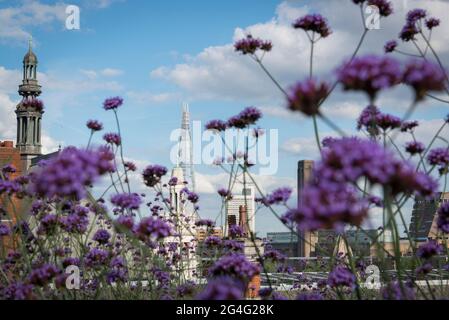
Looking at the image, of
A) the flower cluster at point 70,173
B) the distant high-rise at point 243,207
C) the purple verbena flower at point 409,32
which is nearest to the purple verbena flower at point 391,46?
the purple verbena flower at point 409,32

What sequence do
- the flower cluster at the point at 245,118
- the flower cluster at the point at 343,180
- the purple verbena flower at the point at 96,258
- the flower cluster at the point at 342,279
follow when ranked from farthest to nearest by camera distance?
the purple verbena flower at the point at 96,258 → the flower cluster at the point at 245,118 → the flower cluster at the point at 342,279 → the flower cluster at the point at 343,180

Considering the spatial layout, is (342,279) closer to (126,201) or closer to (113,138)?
(126,201)

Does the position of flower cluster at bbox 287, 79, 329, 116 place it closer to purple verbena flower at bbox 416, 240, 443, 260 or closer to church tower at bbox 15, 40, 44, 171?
purple verbena flower at bbox 416, 240, 443, 260

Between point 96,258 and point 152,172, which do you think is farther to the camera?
point 152,172

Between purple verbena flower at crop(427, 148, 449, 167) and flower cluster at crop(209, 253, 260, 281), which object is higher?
purple verbena flower at crop(427, 148, 449, 167)

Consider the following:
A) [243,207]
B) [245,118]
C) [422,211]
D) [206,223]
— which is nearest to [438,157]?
[422,211]

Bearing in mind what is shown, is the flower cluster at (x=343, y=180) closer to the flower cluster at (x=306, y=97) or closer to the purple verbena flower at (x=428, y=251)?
the flower cluster at (x=306, y=97)

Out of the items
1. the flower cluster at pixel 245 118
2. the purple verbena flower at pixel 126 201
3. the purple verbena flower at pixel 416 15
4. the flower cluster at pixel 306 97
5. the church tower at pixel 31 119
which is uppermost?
the church tower at pixel 31 119

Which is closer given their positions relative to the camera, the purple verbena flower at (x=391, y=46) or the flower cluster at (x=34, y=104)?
the purple verbena flower at (x=391, y=46)

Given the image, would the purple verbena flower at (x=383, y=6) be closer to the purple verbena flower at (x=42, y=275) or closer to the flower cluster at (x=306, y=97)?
the flower cluster at (x=306, y=97)

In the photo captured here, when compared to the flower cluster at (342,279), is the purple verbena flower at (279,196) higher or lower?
higher

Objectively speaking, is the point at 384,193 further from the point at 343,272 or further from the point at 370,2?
the point at 370,2

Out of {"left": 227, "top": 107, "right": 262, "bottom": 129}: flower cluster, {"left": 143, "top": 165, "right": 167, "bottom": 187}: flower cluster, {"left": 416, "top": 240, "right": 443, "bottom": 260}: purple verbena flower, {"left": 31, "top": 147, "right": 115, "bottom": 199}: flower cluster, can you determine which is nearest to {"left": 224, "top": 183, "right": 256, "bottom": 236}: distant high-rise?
{"left": 227, "top": 107, "right": 262, "bottom": 129}: flower cluster

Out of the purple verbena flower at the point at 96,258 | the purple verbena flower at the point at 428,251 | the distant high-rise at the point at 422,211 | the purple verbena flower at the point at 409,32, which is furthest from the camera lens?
the purple verbena flower at the point at 409,32
